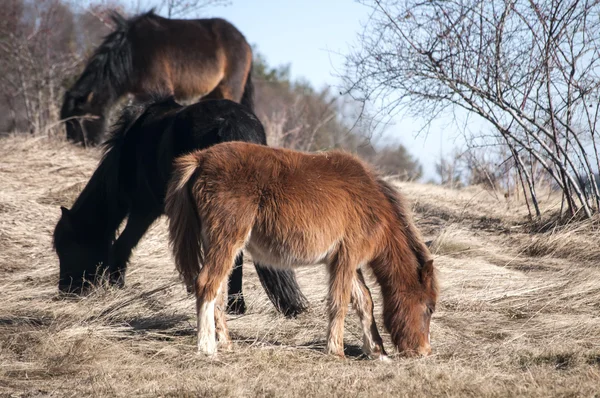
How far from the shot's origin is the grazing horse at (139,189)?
6.27 m

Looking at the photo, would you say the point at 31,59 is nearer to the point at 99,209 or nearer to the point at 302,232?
the point at 99,209

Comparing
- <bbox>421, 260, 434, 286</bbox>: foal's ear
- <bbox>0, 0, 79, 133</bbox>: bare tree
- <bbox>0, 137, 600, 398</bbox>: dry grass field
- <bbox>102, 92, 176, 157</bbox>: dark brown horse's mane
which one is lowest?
<bbox>0, 137, 600, 398</bbox>: dry grass field

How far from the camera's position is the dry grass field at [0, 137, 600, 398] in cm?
438

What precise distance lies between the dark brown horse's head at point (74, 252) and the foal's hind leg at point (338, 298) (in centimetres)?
290

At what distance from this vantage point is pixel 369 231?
211 inches

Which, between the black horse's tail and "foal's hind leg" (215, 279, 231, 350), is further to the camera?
the black horse's tail

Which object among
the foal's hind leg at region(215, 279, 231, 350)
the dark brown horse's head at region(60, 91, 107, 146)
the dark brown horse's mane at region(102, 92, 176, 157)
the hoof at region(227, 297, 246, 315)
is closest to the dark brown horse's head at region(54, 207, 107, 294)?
the dark brown horse's mane at region(102, 92, 176, 157)

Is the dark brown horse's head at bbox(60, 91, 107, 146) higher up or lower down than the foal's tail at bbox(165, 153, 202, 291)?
higher up

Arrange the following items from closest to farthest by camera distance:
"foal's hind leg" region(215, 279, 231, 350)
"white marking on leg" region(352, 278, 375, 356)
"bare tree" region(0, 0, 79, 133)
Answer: "foal's hind leg" region(215, 279, 231, 350) < "white marking on leg" region(352, 278, 375, 356) < "bare tree" region(0, 0, 79, 133)

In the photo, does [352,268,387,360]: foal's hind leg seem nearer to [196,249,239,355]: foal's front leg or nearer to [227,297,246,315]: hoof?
[196,249,239,355]: foal's front leg

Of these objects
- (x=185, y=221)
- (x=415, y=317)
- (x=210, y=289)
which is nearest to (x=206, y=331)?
(x=210, y=289)

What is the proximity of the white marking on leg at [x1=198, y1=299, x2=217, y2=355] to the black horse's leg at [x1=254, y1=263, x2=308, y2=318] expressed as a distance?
1238mm

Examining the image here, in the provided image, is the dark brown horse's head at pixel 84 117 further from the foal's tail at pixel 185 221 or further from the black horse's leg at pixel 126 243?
the foal's tail at pixel 185 221

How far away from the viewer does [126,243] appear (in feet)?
24.0
